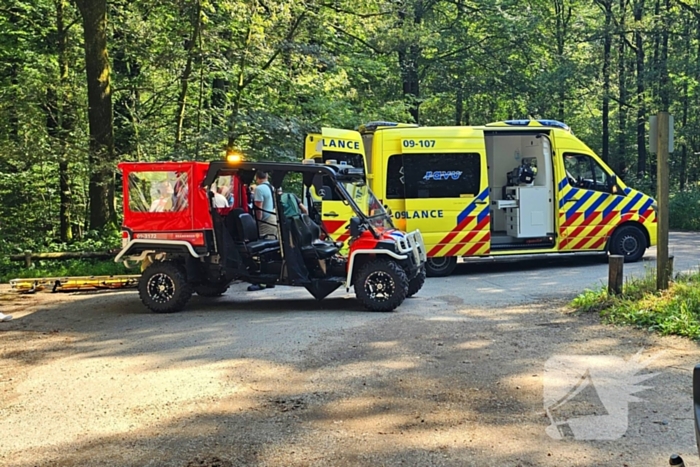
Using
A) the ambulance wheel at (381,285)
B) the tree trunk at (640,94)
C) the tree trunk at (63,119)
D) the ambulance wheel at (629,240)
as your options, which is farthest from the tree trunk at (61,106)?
the tree trunk at (640,94)

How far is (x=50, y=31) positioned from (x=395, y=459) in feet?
52.5

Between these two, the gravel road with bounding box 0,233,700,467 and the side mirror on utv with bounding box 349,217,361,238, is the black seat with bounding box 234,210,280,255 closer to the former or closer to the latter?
the gravel road with bounding box 0,233,700,467

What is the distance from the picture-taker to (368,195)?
9938 mm

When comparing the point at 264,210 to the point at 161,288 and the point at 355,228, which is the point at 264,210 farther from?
the point at 161,288

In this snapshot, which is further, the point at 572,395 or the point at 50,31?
the point at 50,31

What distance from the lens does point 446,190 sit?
12805 mm

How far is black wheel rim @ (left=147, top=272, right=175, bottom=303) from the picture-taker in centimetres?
941

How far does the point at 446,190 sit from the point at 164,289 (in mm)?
5843

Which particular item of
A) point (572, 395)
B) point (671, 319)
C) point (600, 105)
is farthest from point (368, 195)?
point (600, 105)

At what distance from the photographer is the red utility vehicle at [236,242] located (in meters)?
9.20

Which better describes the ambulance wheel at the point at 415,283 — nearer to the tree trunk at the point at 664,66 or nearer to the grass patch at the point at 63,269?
the grass patch at the point at 63,269

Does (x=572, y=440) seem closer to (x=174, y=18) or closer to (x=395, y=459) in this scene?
(x=395, y=459)

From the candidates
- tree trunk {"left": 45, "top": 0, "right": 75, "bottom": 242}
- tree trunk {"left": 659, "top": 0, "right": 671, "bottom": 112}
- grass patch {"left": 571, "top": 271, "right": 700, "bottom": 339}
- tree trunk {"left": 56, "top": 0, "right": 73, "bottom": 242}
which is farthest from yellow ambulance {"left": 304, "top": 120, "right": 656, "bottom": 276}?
tree trunk {"left": 659, "top": 0, "right": 671, "bottom": 112}

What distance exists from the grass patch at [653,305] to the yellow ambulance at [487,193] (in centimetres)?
413
